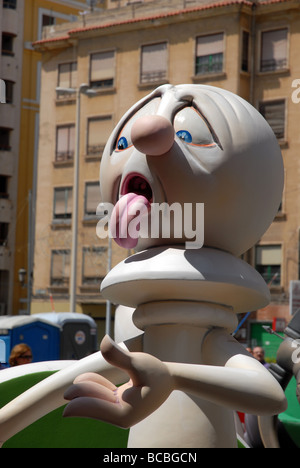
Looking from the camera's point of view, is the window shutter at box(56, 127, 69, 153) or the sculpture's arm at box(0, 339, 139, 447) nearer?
the sculpture's arm at box(0, 339, 139, 447)

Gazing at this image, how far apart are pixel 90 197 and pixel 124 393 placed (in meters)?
27.0

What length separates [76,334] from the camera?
16828 mm

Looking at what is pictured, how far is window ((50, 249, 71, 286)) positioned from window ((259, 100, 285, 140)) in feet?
28.1

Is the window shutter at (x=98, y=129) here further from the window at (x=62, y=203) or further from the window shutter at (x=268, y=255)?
the window shutter at (x=268, y=255)

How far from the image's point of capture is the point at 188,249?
Result: 395 centimetres

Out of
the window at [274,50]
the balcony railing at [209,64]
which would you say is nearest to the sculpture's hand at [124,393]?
the window at [274,50]

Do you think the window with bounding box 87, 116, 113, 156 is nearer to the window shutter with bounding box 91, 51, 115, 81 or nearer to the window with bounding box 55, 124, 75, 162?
the window with bounding box 55, 124, 75, 162

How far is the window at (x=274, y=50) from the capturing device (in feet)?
91.8

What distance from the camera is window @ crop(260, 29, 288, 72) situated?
91.8 feet

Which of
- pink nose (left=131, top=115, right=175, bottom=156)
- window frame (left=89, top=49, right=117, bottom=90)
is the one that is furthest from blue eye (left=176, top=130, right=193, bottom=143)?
window frame (left=89, top=49, right=117, bottom=90)

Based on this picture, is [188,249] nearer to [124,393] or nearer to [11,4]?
[124,393]

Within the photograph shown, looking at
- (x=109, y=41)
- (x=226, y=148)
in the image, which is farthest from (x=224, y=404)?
(x=109, y=41)
